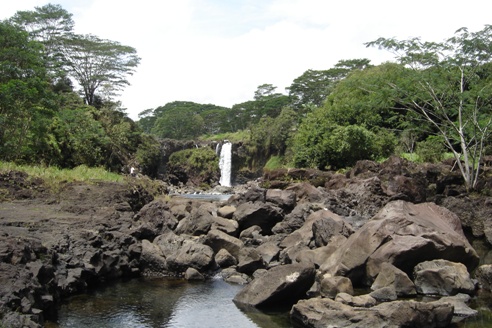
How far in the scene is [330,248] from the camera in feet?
46.0

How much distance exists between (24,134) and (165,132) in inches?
2783

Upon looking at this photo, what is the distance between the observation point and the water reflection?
10.1 meters

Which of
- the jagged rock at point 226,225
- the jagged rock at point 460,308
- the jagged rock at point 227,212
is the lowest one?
the jagged rock at point 460,308

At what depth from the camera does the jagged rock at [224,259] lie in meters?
14.9

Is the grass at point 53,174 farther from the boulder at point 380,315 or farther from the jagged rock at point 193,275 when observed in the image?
the boulder at point 380,315

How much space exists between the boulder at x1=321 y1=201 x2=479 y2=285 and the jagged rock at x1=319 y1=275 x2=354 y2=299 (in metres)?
0.89

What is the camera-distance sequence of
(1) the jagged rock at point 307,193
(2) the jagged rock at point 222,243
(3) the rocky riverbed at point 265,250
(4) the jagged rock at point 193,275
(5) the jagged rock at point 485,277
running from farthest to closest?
1. (1) the jagged rock at point 307,193
2. (2) the jagged rock at point 222,243
3. (4) the jagged rock at point 193,275
4. (5) the jagged rock at point 485,277
5. (3) the rocky riverbed at point 265,250

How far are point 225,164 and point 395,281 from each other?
5142 cm

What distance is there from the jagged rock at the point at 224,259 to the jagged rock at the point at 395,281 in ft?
15.9

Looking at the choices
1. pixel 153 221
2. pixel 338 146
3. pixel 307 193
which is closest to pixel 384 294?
pixel 153 221

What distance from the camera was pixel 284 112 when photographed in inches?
2443

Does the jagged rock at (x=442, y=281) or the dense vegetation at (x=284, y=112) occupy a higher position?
the dense vegetation at (x=284, y=112)

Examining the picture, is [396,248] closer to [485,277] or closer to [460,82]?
[485,277]

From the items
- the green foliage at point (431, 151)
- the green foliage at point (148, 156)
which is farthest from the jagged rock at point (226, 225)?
the green foliage at point (148, 156)
